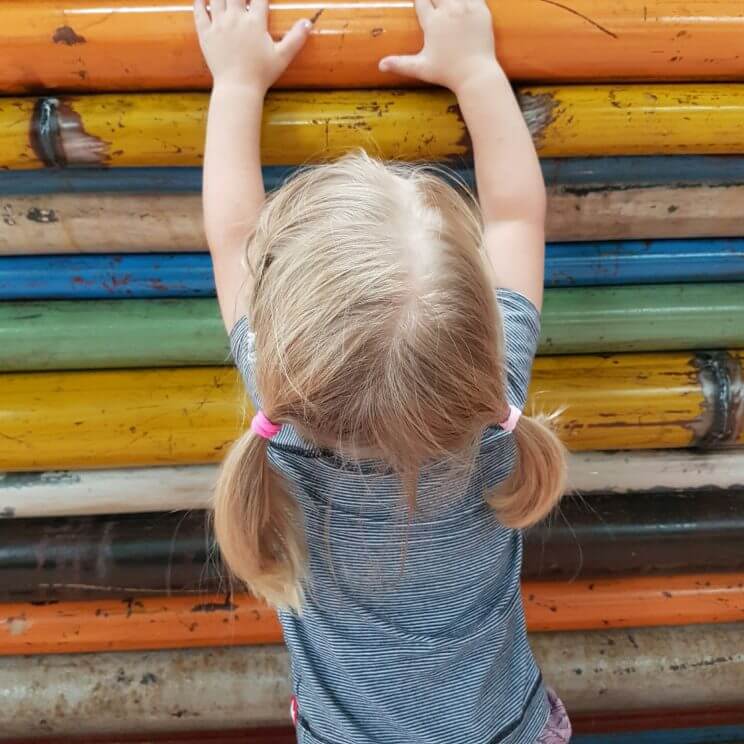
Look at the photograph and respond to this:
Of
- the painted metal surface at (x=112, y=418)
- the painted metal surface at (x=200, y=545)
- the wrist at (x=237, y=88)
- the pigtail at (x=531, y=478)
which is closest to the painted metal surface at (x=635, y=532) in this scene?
the painted metal surface at (x=200, y=545)

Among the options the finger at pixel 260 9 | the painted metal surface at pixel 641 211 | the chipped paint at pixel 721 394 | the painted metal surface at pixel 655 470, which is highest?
the finger at pixel 260 9

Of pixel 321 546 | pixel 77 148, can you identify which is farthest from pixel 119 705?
pixel 77 148

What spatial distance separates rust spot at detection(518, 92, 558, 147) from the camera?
802mm

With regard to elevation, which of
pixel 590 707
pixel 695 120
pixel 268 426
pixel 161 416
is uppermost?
pixel 695 120

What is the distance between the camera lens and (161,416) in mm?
991

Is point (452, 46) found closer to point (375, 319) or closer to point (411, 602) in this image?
point (375, 319)

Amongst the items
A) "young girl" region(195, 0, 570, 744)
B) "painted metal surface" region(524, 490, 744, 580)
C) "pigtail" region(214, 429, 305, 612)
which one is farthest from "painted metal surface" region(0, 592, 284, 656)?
"pigtail" region(214, 429, 305, 612)

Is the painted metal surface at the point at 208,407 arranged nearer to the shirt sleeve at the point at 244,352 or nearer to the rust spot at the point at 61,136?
the shirt sleeve at the point at 244,352

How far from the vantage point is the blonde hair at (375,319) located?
0.54 meters

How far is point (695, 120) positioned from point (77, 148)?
2.57ft

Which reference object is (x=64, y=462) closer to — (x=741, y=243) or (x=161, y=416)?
(x=161, y=416)

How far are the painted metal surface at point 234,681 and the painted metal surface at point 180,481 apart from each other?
0.38m

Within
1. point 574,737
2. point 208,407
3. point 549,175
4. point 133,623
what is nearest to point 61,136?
point 208,407

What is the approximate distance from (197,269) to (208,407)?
21 cm
